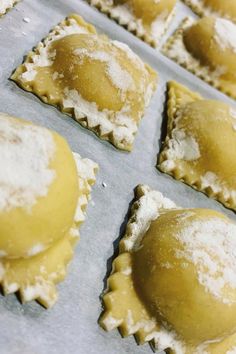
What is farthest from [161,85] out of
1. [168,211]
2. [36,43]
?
[168,211]

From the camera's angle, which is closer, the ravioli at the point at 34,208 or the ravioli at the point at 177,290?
the ravioli at the point at 34,208

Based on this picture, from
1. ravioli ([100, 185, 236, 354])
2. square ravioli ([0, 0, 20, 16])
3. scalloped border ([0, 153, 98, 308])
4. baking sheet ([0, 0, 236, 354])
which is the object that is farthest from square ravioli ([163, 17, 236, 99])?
ravioli ([100, 185, 236, 354])

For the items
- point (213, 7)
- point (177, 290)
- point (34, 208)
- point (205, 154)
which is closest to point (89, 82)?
point (205, 154)

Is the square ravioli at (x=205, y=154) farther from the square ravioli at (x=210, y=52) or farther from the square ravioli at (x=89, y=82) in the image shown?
the square ravioli at (x=210, y=52)

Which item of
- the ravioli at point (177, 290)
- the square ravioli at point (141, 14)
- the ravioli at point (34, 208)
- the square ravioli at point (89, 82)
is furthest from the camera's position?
the square ravioli at point (141, 14)

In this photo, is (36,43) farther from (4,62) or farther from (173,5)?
(173,5)

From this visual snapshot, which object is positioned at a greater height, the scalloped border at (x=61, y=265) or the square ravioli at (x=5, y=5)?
the square ravioli at (x=5, y=5)

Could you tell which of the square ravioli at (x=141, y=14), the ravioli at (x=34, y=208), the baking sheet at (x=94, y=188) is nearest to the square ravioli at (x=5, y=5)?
the baking sheet at (x=94, y=188)
